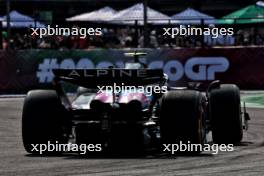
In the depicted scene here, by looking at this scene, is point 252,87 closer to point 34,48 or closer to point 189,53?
point 189,53

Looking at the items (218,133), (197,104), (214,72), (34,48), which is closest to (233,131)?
(218,133)

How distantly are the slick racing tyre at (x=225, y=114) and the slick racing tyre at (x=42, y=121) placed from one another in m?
2.11

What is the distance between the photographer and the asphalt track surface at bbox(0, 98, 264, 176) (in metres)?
9.21

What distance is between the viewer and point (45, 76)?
83.3ft

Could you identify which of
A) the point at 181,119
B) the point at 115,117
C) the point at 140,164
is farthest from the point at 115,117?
the point at 140,164

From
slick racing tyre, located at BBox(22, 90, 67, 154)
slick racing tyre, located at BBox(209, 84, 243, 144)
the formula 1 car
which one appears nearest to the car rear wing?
the formula 1 car

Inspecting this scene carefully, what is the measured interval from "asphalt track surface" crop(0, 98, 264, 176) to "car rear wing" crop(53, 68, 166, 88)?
3.22 feet

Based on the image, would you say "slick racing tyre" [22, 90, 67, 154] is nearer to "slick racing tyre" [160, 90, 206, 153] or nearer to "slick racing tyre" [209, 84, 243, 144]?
"slick racing tyre" [160, 90, 206, 153]

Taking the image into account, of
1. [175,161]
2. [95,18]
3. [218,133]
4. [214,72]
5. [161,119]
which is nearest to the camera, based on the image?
[175,161]

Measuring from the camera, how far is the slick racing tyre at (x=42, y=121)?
10984mm

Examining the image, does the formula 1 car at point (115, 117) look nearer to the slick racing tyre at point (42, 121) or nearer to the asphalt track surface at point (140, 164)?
the slick racing tyre at point (42, 121)

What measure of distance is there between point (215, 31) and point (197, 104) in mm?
15550

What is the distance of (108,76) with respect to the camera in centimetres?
1095

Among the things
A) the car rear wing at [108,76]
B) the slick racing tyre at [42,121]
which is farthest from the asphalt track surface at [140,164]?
the car rear wing at [108,76]
